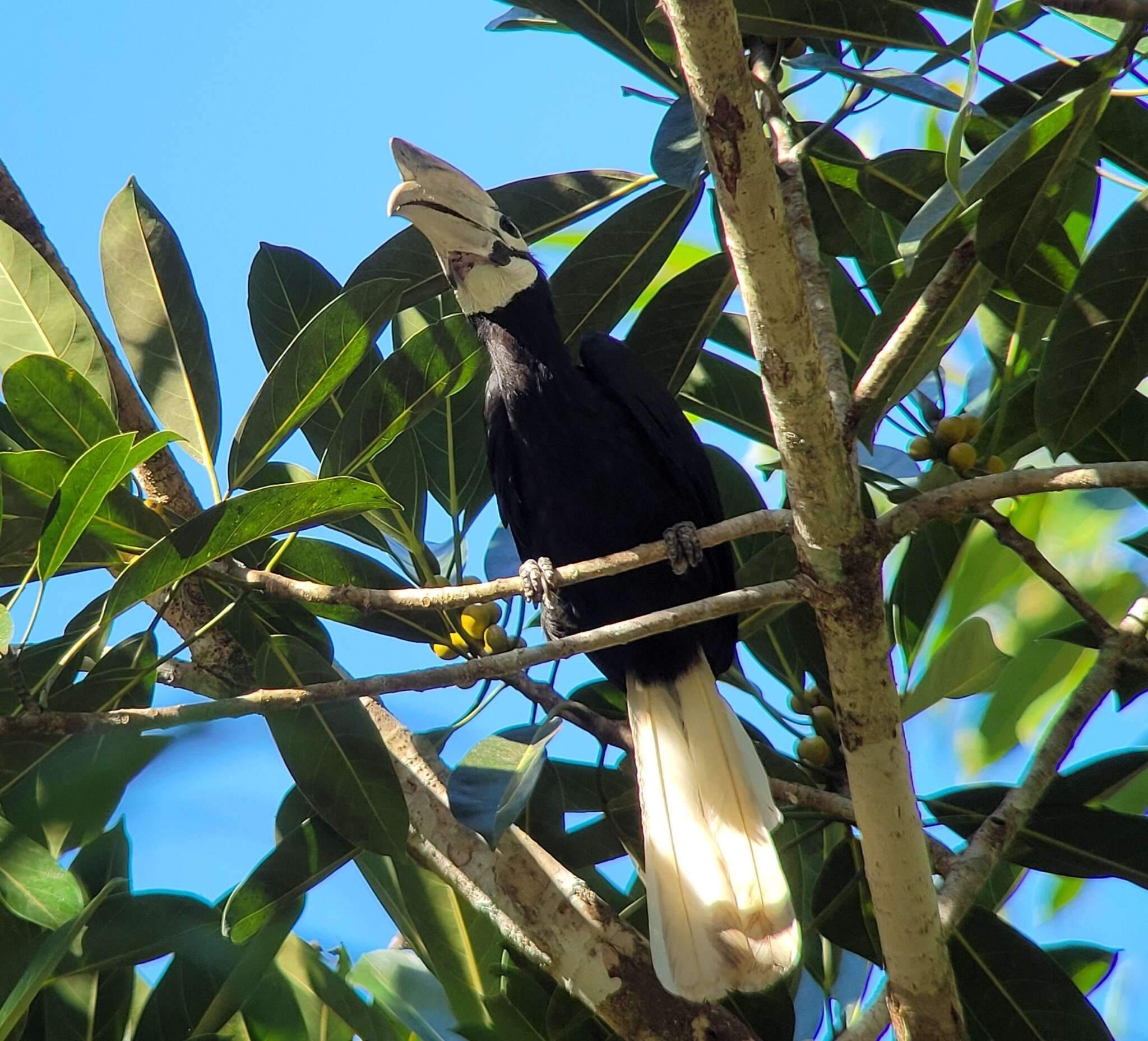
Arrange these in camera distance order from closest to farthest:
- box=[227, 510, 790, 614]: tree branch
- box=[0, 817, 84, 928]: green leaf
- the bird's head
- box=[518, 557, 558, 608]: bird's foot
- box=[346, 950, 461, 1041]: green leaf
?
box=[0, 817, 84, 928]: green leaf < box=[227, 510, 790, 614]: tree branch < box=[346, 950, 461, 1041]: green leaf < box=[518, 557, 558, 608]: bird's foot < the bird's head

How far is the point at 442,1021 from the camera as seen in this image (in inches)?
101

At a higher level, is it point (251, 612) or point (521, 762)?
point (251, 612)

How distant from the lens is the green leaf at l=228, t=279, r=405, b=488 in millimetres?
2293

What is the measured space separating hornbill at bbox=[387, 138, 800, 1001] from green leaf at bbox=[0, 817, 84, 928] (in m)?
1.04

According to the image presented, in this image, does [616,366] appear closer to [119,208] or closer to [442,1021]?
[119,208]

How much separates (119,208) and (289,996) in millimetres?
1641

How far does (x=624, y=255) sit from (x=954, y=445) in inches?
32.9

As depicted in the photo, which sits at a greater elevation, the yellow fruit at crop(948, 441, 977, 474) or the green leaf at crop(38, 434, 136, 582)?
the yellow fruit at crop(948, 441, 977, 474)

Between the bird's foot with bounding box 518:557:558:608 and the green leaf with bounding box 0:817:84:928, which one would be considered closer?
the green leaf with bounding box 0:817:84:928

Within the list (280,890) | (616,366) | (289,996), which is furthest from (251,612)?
(616,366)

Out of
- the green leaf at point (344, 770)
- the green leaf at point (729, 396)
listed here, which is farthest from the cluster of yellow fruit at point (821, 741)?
the green leaf at point (344, 770)

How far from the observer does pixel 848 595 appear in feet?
6.45

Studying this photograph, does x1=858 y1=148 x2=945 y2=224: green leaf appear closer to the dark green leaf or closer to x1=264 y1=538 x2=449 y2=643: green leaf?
the dark green leaf

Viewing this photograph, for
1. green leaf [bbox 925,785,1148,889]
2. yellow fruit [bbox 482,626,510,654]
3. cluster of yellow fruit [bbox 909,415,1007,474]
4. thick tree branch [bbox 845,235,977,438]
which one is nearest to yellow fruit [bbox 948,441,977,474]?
cluster of yellow fruit [bbox 909,415,1007,474]
